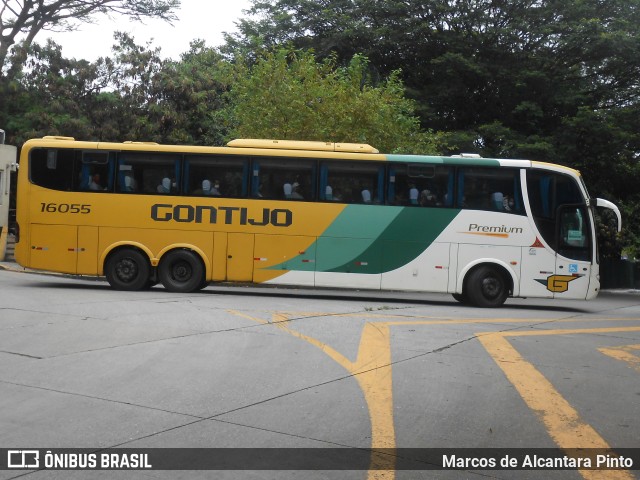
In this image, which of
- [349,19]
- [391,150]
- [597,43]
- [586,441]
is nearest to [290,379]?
[586,441]

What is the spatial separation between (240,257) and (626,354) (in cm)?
965

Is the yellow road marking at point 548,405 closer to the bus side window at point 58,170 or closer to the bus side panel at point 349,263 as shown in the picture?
the bus side panel at point 349,263

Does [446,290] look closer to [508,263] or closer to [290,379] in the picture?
[508,263]

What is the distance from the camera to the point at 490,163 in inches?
731

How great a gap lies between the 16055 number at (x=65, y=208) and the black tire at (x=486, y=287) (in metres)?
8.73

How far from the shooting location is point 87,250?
1884cm

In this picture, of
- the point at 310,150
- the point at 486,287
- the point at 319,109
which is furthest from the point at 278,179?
the point at 319,109

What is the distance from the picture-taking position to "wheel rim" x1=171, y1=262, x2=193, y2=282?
1889cm

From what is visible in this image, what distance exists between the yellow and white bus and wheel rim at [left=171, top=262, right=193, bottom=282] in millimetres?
23

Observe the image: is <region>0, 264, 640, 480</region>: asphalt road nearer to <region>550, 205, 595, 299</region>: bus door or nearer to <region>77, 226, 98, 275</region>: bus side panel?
<region>550, 205, 595, 299</region>: bus door

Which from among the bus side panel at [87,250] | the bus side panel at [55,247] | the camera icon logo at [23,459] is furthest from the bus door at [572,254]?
the camera icon logo at [23,459]

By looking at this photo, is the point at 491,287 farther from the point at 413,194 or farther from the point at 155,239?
the point at 155,239

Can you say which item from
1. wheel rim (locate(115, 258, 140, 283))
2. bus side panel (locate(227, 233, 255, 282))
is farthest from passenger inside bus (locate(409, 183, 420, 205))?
wheel rim (locate(115, 258, 140, 283))

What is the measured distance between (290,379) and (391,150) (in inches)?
757
